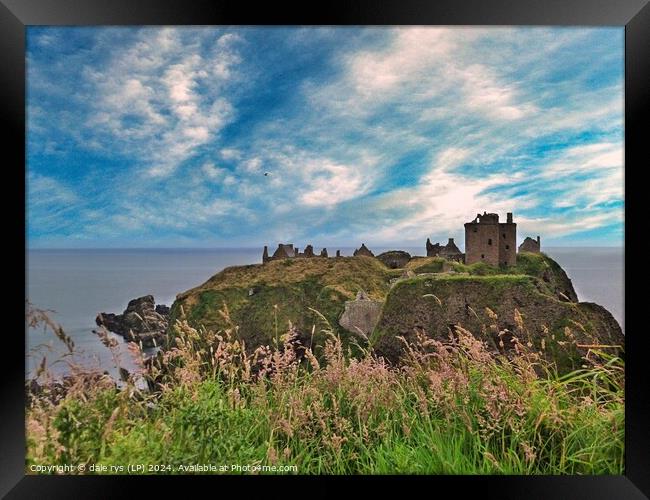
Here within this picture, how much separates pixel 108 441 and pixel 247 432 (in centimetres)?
113

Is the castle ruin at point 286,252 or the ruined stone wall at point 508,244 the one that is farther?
the castle ruin at point 286,252

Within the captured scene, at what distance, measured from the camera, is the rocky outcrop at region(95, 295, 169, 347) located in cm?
350

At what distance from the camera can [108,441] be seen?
3197 mm

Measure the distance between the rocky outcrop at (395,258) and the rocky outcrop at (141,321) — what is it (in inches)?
82.0

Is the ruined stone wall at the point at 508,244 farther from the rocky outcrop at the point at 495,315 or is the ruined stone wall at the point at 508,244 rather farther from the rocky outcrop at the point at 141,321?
the rocky outcrop at the point at 141,321

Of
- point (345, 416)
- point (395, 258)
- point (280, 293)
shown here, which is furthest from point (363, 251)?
point (345, 416)

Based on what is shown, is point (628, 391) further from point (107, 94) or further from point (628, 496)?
point (107, 94)

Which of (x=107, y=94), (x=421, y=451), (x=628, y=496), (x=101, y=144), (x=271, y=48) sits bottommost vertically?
(x=628, y=496)

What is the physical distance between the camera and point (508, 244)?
3516 millimetres

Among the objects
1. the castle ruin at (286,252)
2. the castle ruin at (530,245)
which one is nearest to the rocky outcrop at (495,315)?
the castle ruin at (530,245)
